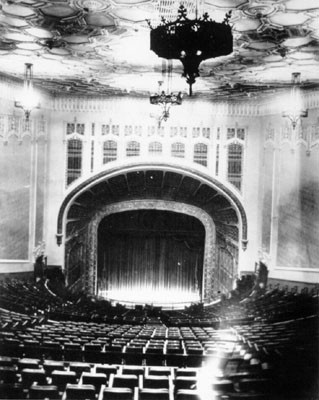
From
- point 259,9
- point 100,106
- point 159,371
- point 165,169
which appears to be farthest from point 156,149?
point 159,371

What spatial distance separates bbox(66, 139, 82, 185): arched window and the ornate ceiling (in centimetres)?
183

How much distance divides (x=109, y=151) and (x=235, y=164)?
4.27 meters

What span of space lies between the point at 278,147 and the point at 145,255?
7723 millimetres

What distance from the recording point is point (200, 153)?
1720cm

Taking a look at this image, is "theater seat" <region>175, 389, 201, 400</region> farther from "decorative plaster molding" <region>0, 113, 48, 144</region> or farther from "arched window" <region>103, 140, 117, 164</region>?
"arched window" <region>103, 140, 117, 164</region>

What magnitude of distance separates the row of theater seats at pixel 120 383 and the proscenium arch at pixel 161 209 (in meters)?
12.9

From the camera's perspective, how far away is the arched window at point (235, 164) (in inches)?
675

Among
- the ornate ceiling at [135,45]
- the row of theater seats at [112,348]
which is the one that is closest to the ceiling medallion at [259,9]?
the ornate ceiling at [135,45]

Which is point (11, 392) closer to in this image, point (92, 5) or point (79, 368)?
point (79, 368)

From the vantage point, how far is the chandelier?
6.66m

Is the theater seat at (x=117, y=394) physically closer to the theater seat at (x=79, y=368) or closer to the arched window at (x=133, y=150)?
the theater seat at (x=79, y=368)

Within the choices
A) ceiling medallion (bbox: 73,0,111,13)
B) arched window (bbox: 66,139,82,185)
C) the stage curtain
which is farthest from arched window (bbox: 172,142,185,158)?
ceiling medallion (bbox: 73,0,111,13)

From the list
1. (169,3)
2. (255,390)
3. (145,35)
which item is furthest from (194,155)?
(255,390)

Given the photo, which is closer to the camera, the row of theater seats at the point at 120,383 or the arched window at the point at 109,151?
the row of theater seats at the point at 120,383
